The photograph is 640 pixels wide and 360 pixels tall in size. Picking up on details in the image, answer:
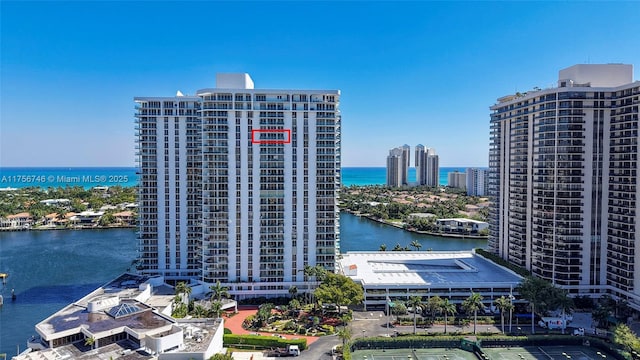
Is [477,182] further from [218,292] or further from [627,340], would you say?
[218,292]

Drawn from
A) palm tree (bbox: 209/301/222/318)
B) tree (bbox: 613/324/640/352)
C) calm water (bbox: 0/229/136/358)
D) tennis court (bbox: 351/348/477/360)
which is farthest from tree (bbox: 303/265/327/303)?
calm water (bbox: 0/229/136/358)

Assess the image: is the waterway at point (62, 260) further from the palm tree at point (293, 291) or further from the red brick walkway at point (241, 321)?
the palm tree at point (293, 291)

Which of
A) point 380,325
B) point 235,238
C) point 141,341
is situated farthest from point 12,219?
point 380,325

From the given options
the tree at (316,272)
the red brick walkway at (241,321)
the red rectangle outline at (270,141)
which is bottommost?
the red brick walkway at (241,321)

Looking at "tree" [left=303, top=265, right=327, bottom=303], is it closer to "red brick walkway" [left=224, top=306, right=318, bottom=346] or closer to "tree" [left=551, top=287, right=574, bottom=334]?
"red brick walkway" [left=224, top=306, right=318, bottom=346]

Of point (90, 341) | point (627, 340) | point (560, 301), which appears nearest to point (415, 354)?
point (560, 301)

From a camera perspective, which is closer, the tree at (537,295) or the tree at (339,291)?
the tree at (537,295)

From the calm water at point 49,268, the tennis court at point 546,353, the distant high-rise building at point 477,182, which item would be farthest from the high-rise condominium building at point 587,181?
the distant high-rise building at point 477,182
